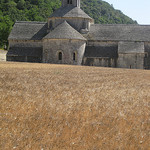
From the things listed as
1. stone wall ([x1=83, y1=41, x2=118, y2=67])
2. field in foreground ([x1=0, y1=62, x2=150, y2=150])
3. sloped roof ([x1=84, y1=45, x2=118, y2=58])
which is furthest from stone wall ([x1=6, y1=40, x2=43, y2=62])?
field in foreground ([x1=0, y1=62, x2=150, y2=150])

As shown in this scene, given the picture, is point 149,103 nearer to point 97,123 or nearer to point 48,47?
point 97,123

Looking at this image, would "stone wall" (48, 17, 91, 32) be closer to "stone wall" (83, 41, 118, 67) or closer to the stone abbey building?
the stone abbey building

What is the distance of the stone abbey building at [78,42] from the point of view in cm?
3897

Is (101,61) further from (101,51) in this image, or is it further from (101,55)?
(101,51)

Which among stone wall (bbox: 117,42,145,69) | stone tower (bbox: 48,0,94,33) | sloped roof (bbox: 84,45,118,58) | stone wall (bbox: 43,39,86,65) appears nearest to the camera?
stone wall (bbox: 43,39,86,65)

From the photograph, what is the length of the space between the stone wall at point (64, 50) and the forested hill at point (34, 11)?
31.7m

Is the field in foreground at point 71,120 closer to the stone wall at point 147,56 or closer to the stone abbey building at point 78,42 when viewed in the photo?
the stone abbey building at point 78,42

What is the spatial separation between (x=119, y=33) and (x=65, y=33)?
10.2 m

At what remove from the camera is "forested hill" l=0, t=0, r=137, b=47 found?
3009 inches

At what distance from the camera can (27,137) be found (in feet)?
22.8

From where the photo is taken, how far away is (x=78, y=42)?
129 feet

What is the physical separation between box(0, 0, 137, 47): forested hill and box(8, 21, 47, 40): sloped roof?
21899mm

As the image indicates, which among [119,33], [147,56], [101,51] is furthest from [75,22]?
[147,56]

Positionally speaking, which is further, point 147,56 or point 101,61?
point 147,56
